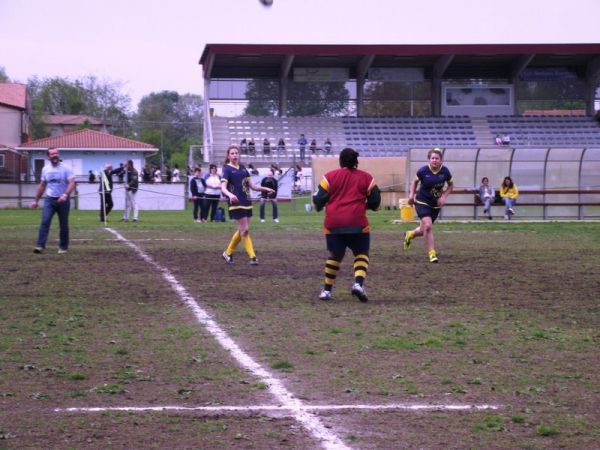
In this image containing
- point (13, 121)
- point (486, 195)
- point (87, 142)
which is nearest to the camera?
point (486, 195)

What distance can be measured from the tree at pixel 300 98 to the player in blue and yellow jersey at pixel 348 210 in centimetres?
5087

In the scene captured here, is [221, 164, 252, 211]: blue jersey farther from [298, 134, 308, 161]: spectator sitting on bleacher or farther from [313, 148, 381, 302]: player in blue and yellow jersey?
[298, 134, 308, 161]: spectator sitting on bleacher

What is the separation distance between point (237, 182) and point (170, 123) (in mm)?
100192

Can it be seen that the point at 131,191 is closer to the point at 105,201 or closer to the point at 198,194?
the point at 105,201

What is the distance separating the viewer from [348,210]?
39.7 ft

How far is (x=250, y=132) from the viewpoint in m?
60.6

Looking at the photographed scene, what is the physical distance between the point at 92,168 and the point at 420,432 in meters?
60.6

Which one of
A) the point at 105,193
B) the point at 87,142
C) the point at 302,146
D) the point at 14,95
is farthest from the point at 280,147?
the point at 14,95

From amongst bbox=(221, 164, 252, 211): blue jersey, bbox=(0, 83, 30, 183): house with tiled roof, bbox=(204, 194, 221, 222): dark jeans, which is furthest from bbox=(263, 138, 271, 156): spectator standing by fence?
bbox=(221, 164, 252, 211): blue jersey

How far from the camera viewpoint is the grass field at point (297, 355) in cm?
618

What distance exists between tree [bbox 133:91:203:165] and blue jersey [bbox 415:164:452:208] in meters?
83.0

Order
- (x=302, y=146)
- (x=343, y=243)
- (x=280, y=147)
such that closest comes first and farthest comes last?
(x=343, y=243), (x=302, y=146), (x=280, y=147)

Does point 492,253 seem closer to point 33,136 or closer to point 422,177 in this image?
point 422,177

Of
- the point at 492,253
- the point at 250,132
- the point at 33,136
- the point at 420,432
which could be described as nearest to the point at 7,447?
the point at 420,432
